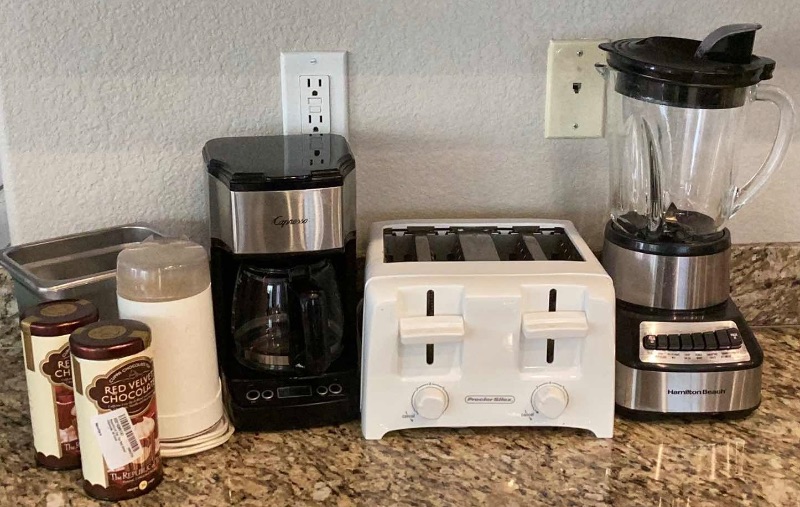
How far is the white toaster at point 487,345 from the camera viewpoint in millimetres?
A: 964

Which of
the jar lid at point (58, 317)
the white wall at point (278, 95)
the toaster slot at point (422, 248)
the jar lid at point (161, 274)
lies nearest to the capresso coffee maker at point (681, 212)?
the white wall at point (278, 95)

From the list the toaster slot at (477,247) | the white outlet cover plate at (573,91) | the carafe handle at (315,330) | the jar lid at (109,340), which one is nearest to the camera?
the jar lid at (109,340)

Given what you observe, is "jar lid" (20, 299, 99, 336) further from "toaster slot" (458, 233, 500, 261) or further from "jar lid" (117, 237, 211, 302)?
"toaster slot" (458, 233, 500, 261)

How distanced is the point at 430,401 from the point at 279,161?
322mm

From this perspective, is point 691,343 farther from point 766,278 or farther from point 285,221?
point 285,221

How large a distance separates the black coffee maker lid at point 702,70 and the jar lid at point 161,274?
1.73 ft

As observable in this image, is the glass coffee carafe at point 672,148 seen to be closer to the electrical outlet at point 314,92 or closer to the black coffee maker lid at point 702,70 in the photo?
the black coffee maker lid at point 702,70

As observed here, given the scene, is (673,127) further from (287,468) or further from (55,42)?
(55,42)

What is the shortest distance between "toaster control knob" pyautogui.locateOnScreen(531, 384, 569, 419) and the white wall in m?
0.33

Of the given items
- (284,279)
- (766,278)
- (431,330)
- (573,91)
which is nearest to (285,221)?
(284,279)

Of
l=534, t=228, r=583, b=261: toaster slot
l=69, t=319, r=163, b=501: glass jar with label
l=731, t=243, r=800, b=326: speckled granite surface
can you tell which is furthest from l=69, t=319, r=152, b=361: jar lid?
l=731, t=243, r=800, b=326: speckled granite surface

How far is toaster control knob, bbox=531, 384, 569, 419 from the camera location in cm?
98

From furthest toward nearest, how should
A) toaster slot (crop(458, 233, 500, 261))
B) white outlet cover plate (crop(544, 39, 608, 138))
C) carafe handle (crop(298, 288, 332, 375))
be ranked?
1. white outlet cover plate (crop(544, 39, 608, 138))
2. toaster slot (crop(458, 233, 500, 261))
3. carafe handle (crop(298, 288, 332, 375))

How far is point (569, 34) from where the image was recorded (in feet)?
3.84
